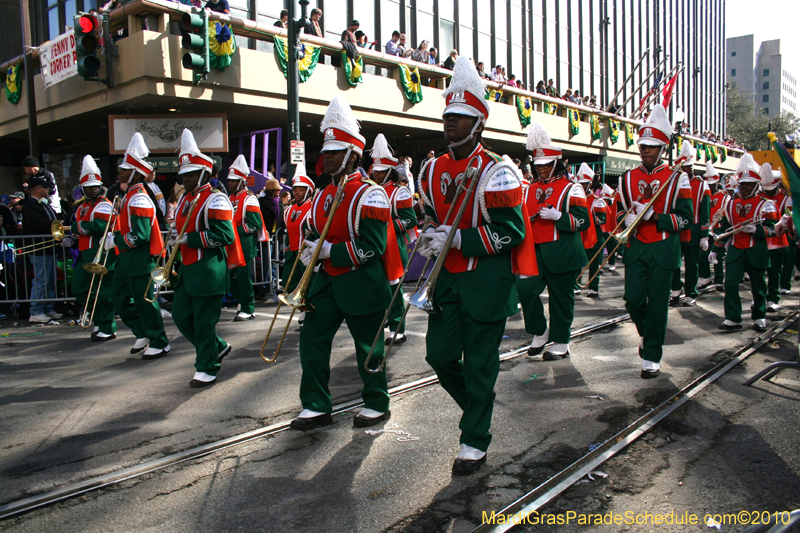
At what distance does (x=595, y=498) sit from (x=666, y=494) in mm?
387

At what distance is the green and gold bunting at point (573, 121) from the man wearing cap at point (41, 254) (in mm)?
21031

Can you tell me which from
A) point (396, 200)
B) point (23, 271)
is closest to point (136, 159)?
point (396, 200)

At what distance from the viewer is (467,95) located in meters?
3.87

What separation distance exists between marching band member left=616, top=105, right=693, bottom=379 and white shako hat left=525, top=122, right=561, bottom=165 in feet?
3.12

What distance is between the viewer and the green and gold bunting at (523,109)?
2298 cm

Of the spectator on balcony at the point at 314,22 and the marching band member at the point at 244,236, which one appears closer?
the marching band member at the point at 244,236

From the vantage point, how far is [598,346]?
7.28 m

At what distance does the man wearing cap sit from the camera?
32.9 ft

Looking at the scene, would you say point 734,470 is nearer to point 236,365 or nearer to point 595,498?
point 595,498

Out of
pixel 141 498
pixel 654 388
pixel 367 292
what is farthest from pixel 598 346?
pixel 141 498

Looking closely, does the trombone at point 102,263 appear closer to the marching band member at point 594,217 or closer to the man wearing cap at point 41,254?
the man wearing cap at point 41,254

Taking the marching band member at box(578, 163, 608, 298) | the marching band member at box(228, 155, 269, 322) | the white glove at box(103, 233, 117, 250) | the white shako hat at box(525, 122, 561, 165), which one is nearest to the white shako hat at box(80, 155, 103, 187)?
the white glove at box(103, 233, 117, 250)

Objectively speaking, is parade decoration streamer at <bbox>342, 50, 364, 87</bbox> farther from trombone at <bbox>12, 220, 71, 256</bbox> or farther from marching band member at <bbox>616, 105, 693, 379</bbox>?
marching band member at <bbox>616, 105, 693, 379</bbox>

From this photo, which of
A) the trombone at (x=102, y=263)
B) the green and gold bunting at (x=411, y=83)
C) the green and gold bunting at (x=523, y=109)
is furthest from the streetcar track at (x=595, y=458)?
the green and gold bunting at (x=523, y=109)
